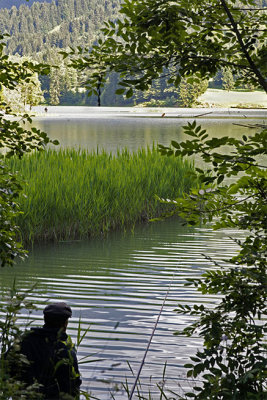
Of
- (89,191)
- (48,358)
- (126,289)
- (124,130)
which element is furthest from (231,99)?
(48,358)

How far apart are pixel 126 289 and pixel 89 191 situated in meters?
4.82

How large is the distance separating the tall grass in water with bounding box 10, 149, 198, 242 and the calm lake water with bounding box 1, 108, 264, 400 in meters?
0.39

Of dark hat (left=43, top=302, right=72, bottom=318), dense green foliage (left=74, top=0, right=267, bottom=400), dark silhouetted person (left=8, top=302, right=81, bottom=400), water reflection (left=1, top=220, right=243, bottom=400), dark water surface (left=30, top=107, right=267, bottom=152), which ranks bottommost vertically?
dark water surface (left=30, top=107, right=267, bottom=152)

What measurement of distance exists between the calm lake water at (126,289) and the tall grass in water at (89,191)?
1.28ft

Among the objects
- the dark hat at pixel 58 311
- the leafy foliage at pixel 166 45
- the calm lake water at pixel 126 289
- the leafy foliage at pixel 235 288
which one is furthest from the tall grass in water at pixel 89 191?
the leafy foliage at pixel 235 288

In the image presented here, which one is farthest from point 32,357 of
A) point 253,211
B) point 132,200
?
point 132,200

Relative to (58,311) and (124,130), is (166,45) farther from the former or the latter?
(124,130)

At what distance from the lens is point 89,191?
564 inches

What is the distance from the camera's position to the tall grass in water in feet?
43.6

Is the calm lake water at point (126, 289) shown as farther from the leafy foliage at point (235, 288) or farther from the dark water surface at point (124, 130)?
the dark water surface at point (124, 130)

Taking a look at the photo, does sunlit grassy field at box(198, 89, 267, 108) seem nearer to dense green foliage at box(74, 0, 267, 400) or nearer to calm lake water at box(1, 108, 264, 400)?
calm lake water at box(1, 108, 264, 400)

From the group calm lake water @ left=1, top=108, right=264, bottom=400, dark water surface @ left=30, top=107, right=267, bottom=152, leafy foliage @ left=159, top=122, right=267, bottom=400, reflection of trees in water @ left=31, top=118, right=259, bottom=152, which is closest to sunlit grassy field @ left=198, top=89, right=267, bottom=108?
dark water surface @ left=30, top=107, right=267, bottom=152

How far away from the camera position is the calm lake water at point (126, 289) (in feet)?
21.3

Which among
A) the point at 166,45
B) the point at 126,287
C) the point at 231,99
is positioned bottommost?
the point at 126,287
